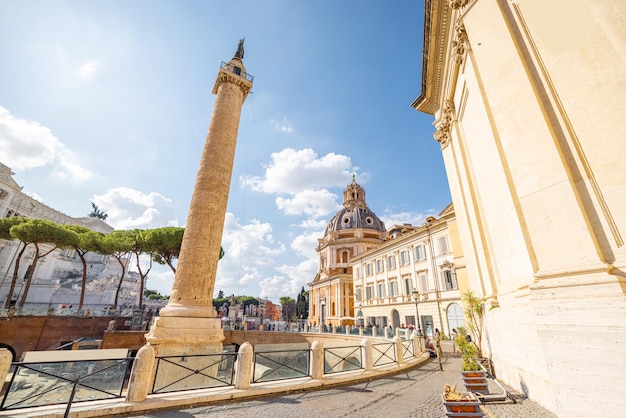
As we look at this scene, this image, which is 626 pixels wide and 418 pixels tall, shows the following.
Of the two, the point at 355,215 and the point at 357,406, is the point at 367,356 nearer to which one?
the point at 357,406

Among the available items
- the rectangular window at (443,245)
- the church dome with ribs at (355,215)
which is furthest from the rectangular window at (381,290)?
the church dome with ribs at (355,215)

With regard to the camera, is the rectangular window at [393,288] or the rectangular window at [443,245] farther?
the rectangular window at [393,288]

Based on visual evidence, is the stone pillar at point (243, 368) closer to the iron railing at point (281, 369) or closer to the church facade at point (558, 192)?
the iron railing at point (281, 369)

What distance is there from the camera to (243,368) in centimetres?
634

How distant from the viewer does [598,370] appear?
3330 millimetres

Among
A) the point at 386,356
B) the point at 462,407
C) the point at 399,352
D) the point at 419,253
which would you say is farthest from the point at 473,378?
the point at 419,253

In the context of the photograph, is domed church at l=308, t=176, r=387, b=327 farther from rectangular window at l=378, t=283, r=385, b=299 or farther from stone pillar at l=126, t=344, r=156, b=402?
stone pillar at l=126, t=344, r=156, b=402

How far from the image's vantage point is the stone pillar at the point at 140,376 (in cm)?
522

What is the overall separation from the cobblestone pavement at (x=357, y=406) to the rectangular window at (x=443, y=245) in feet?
62.9

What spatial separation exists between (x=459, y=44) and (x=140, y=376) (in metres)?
11.4

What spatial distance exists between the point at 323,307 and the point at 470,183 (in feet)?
134

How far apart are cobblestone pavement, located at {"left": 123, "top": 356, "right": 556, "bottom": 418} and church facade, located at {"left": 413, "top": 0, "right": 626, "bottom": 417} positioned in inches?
26.1

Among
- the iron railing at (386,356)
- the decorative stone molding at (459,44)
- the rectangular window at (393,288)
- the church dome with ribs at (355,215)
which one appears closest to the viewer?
the decorative stone molding at (459,44)

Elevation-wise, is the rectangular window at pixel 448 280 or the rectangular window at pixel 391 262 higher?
the rectangular window at pixel 391 262
